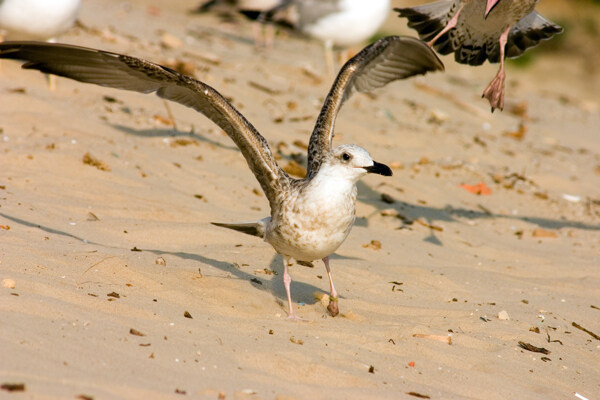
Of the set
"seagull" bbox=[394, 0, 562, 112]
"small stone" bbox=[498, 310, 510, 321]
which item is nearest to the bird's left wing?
"seagull" bbox=[394, 0, 562, 112]

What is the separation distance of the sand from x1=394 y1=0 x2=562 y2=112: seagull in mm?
1655

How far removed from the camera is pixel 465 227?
7941 mm

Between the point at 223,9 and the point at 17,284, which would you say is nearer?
the point at 17,284

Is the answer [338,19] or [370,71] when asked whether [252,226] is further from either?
[338,19]

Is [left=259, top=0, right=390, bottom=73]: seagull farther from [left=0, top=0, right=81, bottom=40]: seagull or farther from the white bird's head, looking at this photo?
the white bird's head

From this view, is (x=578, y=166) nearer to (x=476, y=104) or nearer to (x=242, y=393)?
(x=476, y=104)

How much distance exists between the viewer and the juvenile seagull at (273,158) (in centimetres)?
479

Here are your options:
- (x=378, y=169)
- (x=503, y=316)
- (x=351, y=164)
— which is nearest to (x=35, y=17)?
(x=351, y=164)

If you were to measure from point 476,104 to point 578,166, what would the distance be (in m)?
2.81

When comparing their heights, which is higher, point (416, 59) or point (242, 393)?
point (416, 59)

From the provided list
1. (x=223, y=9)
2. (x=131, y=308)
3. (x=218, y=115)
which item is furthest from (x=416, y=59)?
(x=223, y=9)

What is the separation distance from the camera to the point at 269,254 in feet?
20.4

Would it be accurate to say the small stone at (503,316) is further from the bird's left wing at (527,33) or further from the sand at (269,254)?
the bird's left wing at (527,33)

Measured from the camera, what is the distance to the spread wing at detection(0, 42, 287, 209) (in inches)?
200
